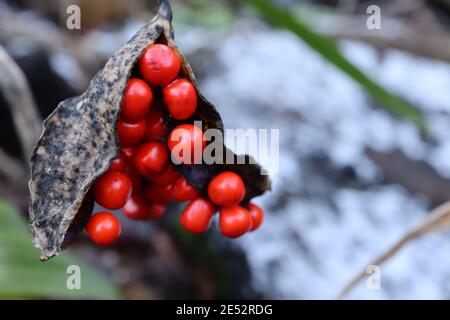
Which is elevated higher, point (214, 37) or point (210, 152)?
point (210, 152)

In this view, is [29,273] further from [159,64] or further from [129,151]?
[159,64]

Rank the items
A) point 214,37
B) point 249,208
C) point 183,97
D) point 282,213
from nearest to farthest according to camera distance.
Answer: point 183,97 → point 249,208 → point 282,213 → point 214,37

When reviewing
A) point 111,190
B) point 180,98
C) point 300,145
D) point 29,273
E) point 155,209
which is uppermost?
point 180,98

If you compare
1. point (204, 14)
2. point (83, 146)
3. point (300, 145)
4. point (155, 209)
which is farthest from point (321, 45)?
point (204, 14)

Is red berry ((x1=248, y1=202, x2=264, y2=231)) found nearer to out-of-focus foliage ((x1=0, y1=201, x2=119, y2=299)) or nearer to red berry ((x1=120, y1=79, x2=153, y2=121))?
red berry ((x1=120, y1=79, x2=153, y2=121))

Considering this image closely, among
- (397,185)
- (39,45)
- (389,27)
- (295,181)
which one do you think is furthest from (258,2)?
(389,27)
